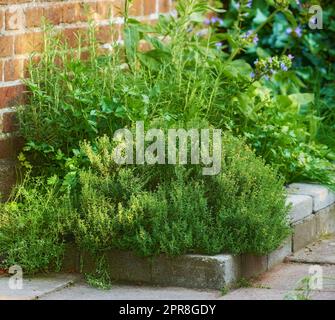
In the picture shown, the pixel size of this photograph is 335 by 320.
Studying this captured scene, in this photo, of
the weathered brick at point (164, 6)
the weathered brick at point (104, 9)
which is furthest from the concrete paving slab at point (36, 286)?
the weathered brick at point (164, 6)

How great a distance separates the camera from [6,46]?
16.2 feet

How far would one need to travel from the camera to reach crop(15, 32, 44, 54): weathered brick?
5.03 meters

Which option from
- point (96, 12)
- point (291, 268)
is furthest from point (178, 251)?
point (96, 12)

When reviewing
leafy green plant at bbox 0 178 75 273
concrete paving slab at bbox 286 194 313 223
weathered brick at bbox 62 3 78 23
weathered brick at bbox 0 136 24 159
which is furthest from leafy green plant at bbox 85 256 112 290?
weathered brick at bbox 62 3 78 23

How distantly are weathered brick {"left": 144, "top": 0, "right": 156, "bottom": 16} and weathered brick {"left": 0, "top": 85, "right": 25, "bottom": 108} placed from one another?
1.24m

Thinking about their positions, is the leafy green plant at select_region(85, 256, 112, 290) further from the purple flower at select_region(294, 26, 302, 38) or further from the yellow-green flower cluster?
the purple flower at select_region(294, 26, 302, 38)

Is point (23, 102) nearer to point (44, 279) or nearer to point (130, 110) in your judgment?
point (130, 110)

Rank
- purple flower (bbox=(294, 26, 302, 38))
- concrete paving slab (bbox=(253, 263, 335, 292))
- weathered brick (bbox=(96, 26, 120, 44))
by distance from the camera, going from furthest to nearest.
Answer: purple flower (bbox=(294, 26, 302, 38)), weathered brick (bbox=(96, 26, 120, 44)), concrete paving slab (bbox=(253, 263, 335, 292))

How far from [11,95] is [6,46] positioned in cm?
25

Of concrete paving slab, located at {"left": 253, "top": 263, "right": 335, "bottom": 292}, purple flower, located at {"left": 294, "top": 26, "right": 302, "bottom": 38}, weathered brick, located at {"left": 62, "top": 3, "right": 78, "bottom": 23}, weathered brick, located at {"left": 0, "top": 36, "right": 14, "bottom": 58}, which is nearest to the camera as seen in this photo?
concrete paving slab, located at {"left": 253, "top": 263, "right": 335, "bottom": 292}

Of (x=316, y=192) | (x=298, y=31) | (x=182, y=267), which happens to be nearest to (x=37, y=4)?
(x=182, y=267)

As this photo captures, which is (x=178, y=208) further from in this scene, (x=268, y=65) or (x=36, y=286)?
(x=268, y=65)

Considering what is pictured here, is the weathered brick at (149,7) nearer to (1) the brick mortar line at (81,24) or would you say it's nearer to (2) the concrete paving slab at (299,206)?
(1) the brick mortar line at (81,24)

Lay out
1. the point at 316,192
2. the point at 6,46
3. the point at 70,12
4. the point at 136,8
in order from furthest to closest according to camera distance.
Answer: the point at 136,8 < the point at 316,192 < the point at 70,12 < the point at 6,46
